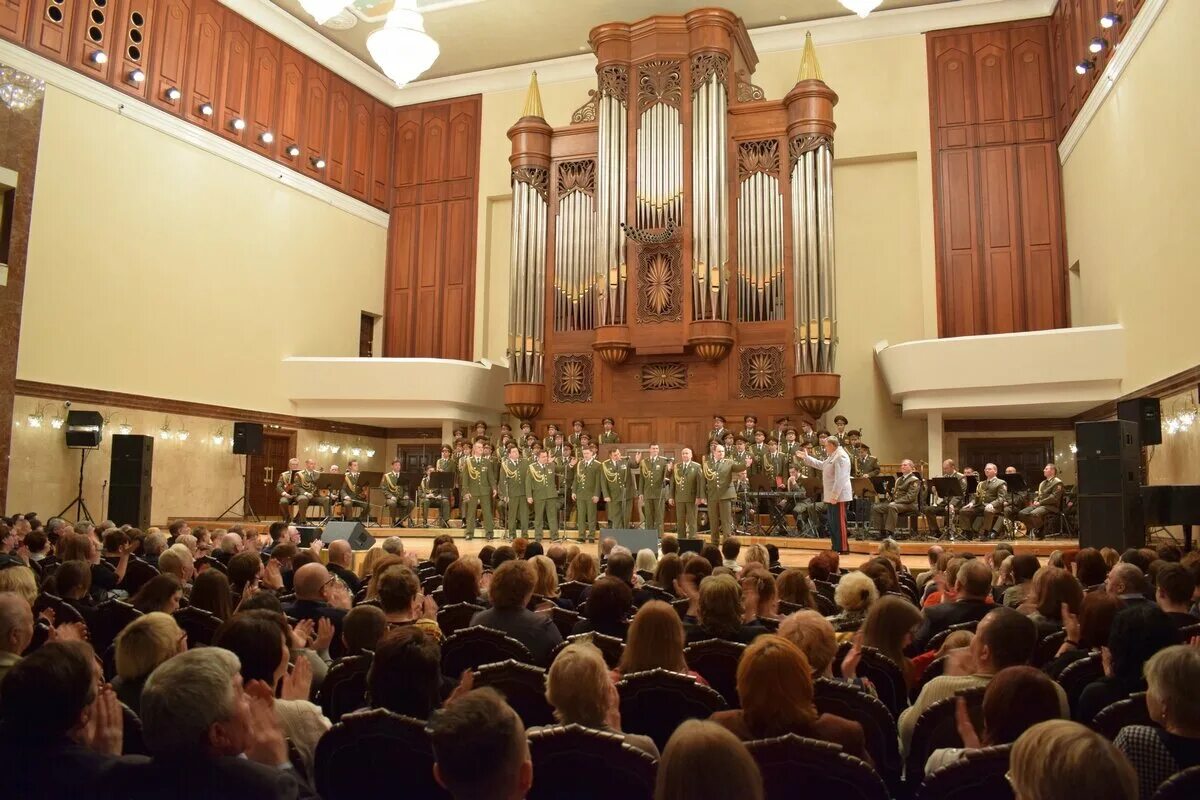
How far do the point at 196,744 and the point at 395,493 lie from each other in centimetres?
1285

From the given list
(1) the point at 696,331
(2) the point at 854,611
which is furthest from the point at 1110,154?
(2) the point at 854,611

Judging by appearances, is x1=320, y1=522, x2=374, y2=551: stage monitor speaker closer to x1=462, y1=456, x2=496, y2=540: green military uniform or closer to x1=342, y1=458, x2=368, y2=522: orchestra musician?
x1=462, y1=456, x2=496, y2=540: green military uniform

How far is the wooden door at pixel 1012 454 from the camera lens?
15.3 meters

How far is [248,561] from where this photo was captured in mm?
4762

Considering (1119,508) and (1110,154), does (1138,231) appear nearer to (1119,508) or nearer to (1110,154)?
(1110,154)

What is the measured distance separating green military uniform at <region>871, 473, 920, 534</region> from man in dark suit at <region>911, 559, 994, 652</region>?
7659 mm

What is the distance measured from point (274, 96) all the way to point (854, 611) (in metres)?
15.3

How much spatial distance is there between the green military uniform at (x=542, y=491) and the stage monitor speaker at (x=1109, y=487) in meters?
6.46

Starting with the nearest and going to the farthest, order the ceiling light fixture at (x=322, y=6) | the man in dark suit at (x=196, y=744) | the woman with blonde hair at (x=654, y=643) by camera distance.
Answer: the man in dark suit at (x=196, y=744), the woman with blonde hair at (x=654, y=643), the ceiling light fixture at (x=322, y=6)

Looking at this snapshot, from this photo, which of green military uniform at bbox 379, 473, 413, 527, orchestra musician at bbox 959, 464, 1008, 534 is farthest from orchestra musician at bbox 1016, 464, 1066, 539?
green military uniform at bbox 379, 473, 413, 527

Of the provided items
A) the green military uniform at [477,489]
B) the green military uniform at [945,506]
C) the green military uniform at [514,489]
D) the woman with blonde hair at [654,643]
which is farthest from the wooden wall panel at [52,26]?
the woman with blonde hair at [654,643]

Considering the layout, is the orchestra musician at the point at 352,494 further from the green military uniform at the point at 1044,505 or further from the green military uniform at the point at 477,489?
the green military uniform at the point at 1044,505

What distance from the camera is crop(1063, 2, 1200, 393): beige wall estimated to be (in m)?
9.84

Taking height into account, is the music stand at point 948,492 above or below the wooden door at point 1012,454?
below
